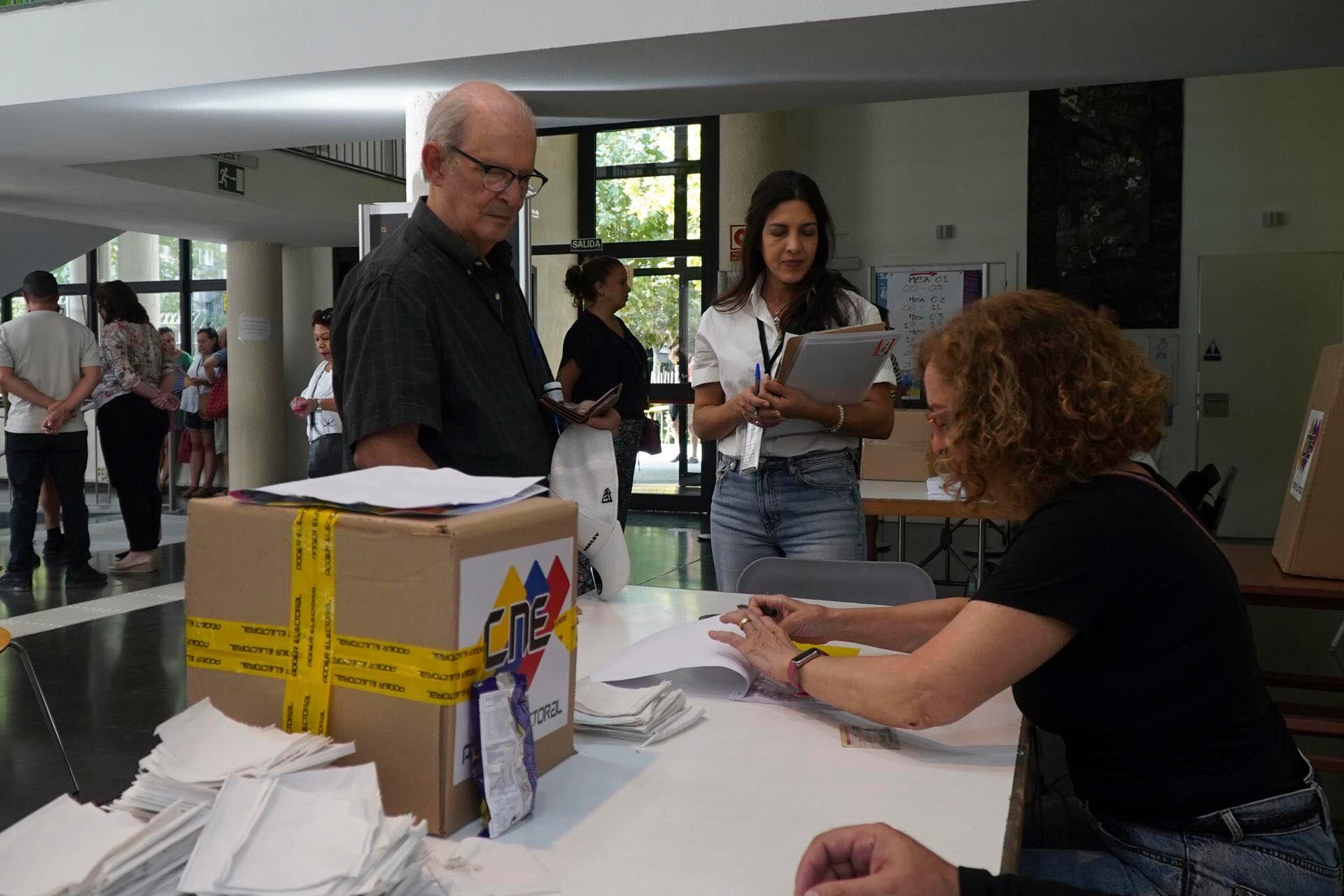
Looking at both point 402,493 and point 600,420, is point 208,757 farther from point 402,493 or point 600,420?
point 600,420

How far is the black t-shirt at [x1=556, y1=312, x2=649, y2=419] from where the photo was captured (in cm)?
508

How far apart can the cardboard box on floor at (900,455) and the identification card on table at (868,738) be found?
3230 mm

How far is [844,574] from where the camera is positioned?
2.14 metres

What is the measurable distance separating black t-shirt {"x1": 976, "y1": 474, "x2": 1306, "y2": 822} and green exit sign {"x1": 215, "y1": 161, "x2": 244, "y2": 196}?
723 cm

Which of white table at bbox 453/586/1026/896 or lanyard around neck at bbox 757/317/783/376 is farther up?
lanyard around neck at bbox 757/317/783/376

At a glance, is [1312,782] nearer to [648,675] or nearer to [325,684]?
[648,675]

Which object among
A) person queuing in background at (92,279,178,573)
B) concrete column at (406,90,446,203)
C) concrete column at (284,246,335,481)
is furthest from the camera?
concrete column at (284,246,335,481)

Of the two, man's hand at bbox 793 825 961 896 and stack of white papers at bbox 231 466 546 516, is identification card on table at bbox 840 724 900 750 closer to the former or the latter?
man's hand at bbox 793 825 961 896

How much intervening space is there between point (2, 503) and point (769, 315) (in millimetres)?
9151

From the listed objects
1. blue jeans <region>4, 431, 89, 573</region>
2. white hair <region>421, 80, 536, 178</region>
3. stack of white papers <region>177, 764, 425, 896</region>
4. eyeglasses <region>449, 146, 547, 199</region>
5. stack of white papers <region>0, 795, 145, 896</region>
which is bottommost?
blue jeans <region>4, 431, 89, 573</region>

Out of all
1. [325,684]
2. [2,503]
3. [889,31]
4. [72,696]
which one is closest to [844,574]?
[325,684]

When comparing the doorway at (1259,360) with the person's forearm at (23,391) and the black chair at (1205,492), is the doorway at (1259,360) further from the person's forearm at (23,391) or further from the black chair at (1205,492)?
the person's forearm at (23,391)

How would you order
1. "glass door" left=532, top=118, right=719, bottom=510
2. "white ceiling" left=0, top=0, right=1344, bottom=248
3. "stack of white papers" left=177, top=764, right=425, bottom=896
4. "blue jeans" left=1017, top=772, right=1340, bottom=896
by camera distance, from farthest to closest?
1. "glass door" left=532, top=118, right=719, bottom=510
2. "white ceiling" left=0, top=0, right=1344, bottom=248
3. "blue jeans" left=1017, top=772, right=1340, bottom=896
4. "stack of white papers" left=177, top=764, right=425, bottom=896

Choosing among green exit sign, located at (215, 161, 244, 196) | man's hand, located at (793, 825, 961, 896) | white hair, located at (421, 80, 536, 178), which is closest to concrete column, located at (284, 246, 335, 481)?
green exit sign, located at (215, 161, 244, 196)
